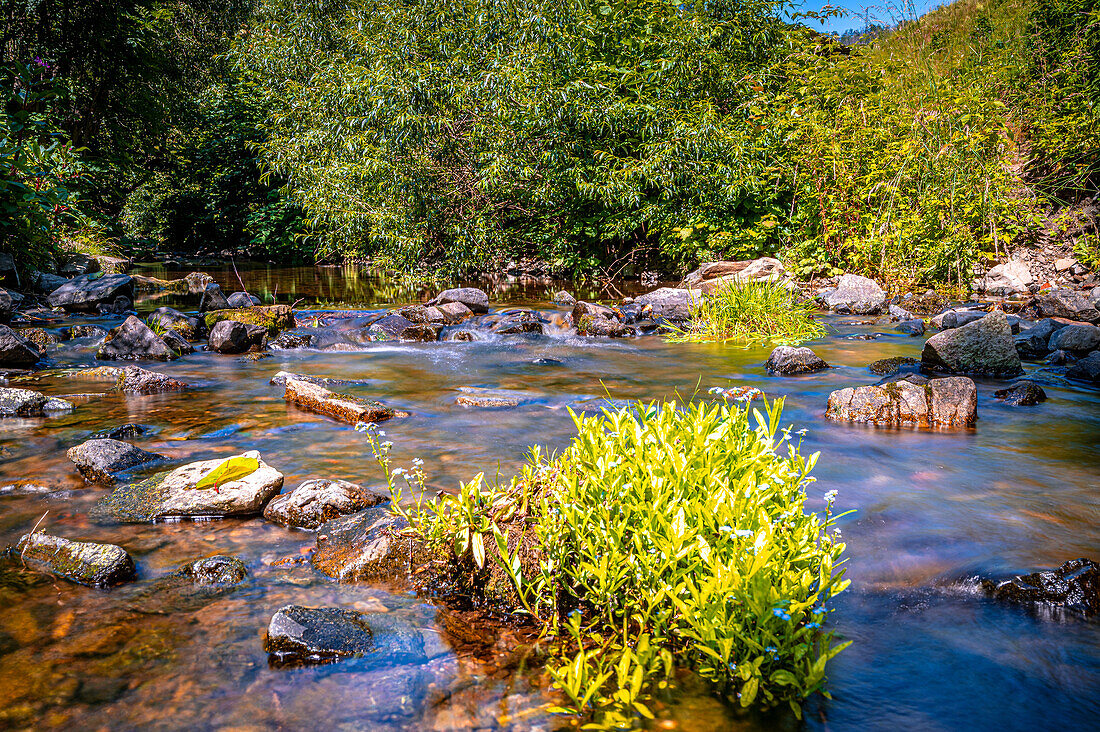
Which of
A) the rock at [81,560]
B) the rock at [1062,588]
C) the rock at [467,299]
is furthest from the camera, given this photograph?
the rock at [467,299]

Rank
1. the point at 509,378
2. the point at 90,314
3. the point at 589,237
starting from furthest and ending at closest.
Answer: the point at 589,237
the point at 90,314
the point at 509,378

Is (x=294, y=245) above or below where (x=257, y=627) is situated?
above

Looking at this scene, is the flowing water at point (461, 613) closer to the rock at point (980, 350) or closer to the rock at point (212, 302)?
the rock at point (980, 350)

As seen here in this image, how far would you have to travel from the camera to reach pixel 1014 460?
471 cm

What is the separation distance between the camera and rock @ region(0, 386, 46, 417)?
577 centimetres

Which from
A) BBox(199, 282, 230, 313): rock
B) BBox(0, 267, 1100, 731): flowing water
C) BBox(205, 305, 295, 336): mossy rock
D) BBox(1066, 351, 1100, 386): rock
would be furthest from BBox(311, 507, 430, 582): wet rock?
BBox(199, 282, 230, 313): rock

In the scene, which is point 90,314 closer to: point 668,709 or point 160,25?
point 668,709

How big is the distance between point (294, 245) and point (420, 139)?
1255 centimetres

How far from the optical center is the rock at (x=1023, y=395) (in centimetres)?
624

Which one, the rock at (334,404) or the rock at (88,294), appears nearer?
the rock at (334,404)

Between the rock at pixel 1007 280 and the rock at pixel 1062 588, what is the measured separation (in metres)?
13.2

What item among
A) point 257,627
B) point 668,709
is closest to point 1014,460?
point 668,709

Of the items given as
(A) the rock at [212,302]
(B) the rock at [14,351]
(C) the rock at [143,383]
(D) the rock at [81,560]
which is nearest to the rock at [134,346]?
(B) the rock at [14,351]

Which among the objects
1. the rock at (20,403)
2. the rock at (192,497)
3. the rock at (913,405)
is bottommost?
the rock at (192,497)
